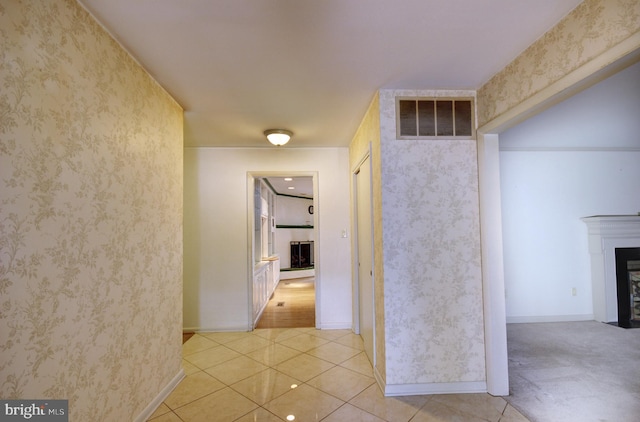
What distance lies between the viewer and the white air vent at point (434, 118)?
245cm

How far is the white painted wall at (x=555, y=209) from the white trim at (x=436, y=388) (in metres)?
2.28

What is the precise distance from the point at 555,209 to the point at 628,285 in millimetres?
1399

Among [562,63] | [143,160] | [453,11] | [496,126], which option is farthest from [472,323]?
[143,160]

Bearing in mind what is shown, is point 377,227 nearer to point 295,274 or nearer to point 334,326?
point 334,326

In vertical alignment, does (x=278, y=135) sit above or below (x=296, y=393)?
above

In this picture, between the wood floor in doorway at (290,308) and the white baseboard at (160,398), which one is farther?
the wood floor in doorway at (290,308)

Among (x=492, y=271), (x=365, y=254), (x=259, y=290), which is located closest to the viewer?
(x=492, y=271)

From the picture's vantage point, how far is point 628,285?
4.11 metres

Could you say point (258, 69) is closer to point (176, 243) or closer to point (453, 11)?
point (453, 11)

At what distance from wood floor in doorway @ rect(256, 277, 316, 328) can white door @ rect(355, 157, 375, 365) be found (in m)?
1.09

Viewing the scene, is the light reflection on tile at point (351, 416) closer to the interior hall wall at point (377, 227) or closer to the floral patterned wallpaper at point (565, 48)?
the interior hall wall at point (377, 227)

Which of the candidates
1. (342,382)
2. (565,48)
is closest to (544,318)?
(342,382)

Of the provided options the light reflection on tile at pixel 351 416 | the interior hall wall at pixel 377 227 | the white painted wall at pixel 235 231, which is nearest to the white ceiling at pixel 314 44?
the interior hall wall at pixel 377 227

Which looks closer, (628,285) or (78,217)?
(78,217)
